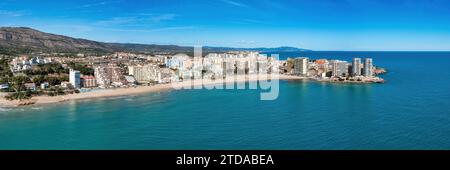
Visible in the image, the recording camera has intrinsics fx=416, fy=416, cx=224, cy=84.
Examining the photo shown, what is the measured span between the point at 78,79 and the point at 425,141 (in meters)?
12.0

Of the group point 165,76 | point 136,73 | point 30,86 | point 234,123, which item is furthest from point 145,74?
point 234,123

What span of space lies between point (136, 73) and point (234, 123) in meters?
10.8

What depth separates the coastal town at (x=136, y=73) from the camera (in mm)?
14141

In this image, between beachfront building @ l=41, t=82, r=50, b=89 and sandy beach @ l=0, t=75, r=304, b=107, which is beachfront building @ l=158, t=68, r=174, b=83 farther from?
beachfront building @ l=41, t=82, r=50, b=89

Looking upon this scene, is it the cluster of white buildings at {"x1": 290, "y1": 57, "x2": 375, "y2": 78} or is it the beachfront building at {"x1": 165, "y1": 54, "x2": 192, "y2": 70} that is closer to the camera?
the cluster of white buildings at {"x1": 290, "y1": 57, "x2": 375, "y2": 78}

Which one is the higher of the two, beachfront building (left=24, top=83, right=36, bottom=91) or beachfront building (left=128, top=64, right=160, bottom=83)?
beachfront building (left=128, top=64, right=160, bottom=83)

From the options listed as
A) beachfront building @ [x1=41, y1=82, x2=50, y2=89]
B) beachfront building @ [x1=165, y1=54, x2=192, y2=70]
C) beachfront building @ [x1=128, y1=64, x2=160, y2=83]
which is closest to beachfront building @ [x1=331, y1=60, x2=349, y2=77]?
beachfront building @ [x1=165, y1=54, x2=192, y2=70]

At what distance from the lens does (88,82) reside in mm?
15820

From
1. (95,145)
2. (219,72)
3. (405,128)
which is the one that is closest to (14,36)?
(219,72)

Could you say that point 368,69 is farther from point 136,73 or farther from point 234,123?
point 234,123

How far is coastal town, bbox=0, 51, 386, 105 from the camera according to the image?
14.1 m

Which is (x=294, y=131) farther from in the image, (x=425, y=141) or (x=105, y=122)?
(x=105, y=122)

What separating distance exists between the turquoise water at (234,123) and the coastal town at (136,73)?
2.96 meters

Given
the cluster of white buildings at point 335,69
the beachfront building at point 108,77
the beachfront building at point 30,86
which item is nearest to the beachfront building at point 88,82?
the beachfront building at point 108,77
